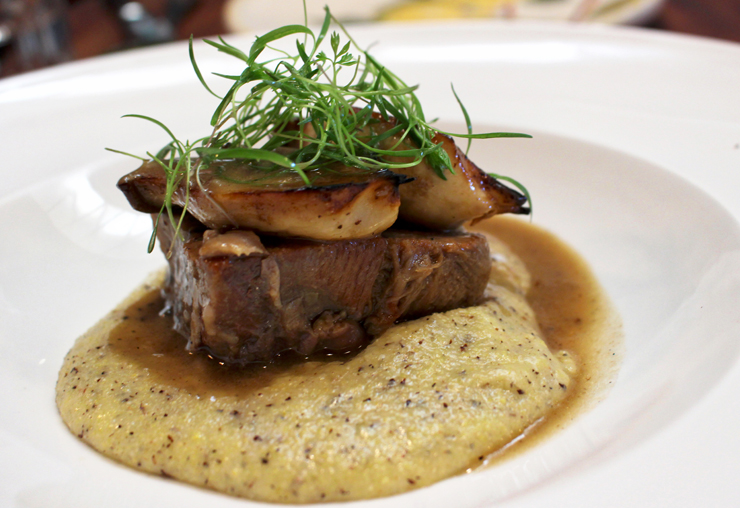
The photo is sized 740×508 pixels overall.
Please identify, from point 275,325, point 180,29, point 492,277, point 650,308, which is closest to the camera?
point 275,325

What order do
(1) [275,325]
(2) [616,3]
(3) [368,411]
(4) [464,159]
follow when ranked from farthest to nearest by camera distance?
(2) [616,3]
(4) [464,159]
(1) [275,325]
(3) [368,411]

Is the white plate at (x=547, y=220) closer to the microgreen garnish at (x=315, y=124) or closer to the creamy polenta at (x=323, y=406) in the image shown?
the creamy polenta at (x=323, y=406)

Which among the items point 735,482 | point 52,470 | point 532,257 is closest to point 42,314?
point 52,470

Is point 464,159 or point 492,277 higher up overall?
point 464,159

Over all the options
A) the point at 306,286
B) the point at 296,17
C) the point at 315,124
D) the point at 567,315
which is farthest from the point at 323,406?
the point at 296,17

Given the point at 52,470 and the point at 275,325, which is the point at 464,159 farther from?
the point at 52,470

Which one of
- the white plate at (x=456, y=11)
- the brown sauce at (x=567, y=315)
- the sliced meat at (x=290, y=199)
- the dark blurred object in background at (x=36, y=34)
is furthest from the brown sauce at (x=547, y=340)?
the dark blurred object in background at (x=36, y=34)

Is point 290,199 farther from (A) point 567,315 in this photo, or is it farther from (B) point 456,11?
(B) point 456,11
